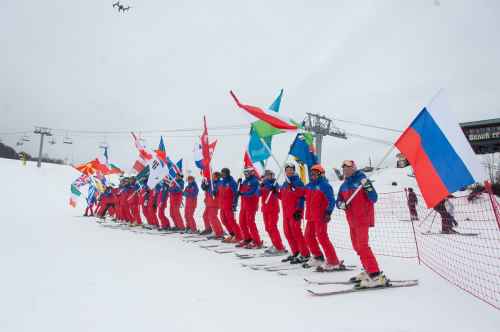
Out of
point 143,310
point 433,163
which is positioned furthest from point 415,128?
point 143,310

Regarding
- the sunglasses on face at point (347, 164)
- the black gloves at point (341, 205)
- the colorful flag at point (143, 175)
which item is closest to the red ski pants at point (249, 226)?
the black gloves at point (341, 205)

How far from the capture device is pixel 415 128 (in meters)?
4.79

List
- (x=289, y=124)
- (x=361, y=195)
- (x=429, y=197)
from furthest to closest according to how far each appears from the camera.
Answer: (x=289, y=124), (x=361, y=195), (x=429, y=197)

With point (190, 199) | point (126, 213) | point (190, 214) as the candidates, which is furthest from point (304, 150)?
point (126, 213)

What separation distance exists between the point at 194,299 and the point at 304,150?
3.98 meters

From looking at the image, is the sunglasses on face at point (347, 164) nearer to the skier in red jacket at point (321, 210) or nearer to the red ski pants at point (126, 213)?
the skier in red jacket at point (321, 210)

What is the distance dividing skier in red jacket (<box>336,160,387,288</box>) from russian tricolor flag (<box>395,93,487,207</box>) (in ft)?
2.44

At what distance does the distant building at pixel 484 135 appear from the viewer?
3519 centimetres

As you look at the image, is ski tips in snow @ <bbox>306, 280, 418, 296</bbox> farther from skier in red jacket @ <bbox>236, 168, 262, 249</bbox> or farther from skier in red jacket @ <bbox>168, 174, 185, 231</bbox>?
skier in red jacket @ <bbox>168, 174, 185, 231</bbox>

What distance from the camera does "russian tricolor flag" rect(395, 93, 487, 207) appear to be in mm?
4148

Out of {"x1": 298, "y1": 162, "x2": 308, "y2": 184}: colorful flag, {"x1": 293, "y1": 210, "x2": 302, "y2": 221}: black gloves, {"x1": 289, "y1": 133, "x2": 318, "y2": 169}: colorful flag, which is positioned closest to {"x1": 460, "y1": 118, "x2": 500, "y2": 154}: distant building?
{"x1": 298, "y1": 162, "x2": 308, "y2": 184}: colorful flag

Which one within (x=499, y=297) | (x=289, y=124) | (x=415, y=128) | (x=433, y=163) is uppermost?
(x=289, y=124)

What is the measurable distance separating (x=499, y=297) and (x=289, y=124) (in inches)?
183

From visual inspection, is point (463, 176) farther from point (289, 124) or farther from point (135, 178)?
point (135, 178)
